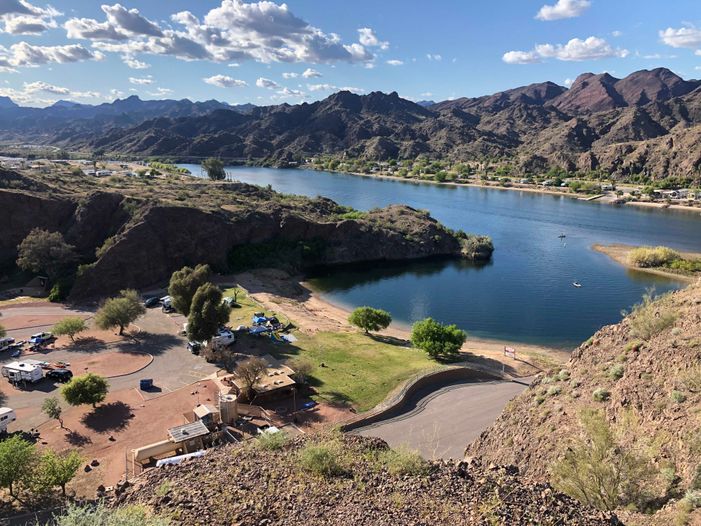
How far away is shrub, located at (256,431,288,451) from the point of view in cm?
1802

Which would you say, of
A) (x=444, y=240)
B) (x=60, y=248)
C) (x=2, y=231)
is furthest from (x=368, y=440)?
(x=444, y=240)

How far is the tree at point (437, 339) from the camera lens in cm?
4097

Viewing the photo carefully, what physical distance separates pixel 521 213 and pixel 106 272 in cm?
11445

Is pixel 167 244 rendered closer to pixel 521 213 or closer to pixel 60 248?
pixel 60 248

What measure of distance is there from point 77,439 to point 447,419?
21.2 metres

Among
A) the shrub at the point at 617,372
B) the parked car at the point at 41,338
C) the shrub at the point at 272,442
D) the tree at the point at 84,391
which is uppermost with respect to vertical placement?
the shrub at the point at 617,372

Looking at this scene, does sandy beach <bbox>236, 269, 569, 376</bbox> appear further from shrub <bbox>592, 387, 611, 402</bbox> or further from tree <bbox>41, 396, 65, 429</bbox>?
tree <bbox>41, 396, 65, 429</bbox>

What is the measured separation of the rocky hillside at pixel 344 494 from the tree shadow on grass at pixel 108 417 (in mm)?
12235

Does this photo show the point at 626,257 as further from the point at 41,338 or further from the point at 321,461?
the point at 41,338

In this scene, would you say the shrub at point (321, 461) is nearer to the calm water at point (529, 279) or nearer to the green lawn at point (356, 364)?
the green lawn at point (356, 364)

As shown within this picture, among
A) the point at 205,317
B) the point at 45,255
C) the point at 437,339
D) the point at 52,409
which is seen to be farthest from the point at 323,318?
the point at 45,255

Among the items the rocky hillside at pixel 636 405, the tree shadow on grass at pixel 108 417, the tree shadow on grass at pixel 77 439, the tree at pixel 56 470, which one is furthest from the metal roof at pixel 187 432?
the rocky hillside at pixel 636 405

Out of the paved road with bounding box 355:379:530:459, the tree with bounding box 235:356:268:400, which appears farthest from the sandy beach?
the tree with bounding box 235:356:268:400

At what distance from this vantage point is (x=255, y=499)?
45.2 ft
